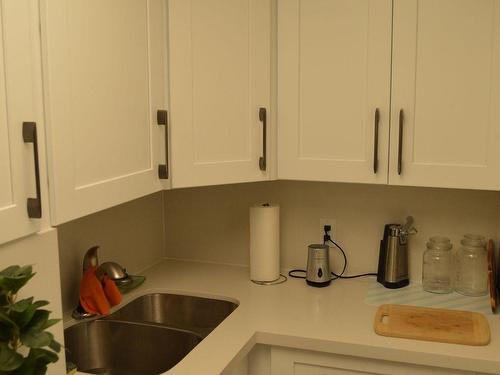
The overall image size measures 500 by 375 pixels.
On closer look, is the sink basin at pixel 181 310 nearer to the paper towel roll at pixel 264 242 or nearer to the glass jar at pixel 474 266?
the paper towel roll at pixel 264 242

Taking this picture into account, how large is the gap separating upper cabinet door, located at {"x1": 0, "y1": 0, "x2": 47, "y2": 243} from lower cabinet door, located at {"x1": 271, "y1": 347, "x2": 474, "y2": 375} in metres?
Answer: 0.96

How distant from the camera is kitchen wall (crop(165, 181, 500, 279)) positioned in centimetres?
226

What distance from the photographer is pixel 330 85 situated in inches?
79.8

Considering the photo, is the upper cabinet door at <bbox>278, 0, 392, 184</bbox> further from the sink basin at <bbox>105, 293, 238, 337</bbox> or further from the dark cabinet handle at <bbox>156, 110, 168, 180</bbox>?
the sink basin at <bbox>105, 293, 238, 337</bbox>

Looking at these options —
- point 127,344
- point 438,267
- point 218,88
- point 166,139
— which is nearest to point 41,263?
point 166,139

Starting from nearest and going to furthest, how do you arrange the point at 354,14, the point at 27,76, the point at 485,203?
the point at 27,76
the point at 354,14
the point at 485,203

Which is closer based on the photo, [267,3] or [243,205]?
[267,3]

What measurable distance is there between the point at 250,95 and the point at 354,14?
0.43 metres

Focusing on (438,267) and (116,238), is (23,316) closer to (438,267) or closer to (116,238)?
(116,238)

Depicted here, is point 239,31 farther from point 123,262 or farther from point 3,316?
point 3,316

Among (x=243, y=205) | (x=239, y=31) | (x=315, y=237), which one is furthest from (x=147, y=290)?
(x=239, y=31)

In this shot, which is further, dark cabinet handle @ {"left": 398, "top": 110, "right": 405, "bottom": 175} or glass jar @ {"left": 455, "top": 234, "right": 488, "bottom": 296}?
glass jar @ {"left": 455, "top": 234, "right": 488, "bottom": 296}

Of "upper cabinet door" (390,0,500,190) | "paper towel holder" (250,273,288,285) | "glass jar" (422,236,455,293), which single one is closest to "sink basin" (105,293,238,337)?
"paper towel holder" (250,273,288,285)

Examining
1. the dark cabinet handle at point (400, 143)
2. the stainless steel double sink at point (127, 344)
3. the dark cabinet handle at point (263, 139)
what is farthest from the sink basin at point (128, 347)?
the dark cabinet handle at point (400, 143)
